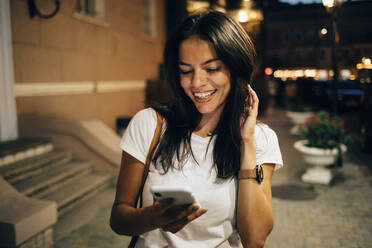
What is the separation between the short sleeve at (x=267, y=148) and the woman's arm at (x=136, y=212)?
60 cm

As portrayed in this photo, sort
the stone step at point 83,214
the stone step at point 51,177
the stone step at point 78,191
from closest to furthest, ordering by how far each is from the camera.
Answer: the stone step at point 83,214 < the stone step at point 51,177 < the stone step at point 78,191

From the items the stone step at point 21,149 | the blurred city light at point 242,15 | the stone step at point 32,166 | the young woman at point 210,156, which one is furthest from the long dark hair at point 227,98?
the blurred city light at point 242,15

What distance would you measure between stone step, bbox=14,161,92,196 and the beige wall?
1340 mm

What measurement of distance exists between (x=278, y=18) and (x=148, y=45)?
3153 cm

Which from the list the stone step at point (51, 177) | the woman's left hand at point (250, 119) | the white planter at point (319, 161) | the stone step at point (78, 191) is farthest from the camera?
the white planter at point (319, 161)

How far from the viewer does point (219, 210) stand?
5.43 ft

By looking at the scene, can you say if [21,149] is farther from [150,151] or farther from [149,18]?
[149,18]

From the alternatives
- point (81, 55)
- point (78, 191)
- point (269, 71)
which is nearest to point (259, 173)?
point (78, 191)

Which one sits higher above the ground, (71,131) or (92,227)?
(71,131)

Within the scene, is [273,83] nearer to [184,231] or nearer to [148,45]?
[148,45]

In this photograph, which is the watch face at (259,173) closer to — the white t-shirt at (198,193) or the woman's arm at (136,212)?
the white t-shirt at (198,193)

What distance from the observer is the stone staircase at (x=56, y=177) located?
4.61 metres

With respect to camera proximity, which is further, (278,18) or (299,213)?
(278,18)

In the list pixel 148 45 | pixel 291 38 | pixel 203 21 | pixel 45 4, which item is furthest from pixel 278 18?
pixel 203 21
